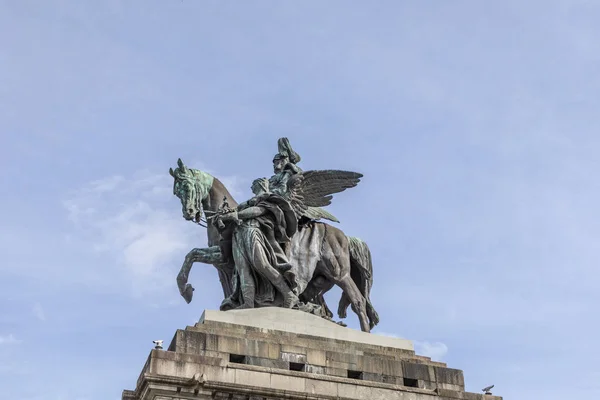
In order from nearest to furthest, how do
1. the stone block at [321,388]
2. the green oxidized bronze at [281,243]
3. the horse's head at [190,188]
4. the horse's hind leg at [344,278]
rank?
the stone block at [321,388], the green oxidized bronze at [281,243], the horse's head at [190,188], the horse's hind leg at [344,278]

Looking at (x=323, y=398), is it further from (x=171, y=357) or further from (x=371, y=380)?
(x=171, y=357)

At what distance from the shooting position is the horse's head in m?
27.6

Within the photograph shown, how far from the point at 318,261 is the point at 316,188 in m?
2.57

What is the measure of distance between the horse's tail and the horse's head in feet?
16.6

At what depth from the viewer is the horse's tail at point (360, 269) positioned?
29.3 metres

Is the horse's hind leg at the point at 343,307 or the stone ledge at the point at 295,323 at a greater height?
the horse's hind leg at the point at 343,307

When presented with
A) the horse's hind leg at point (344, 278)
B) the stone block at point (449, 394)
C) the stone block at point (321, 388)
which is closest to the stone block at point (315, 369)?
the stone block at point (321, 388)

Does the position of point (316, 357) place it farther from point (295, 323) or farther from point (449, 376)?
point (449, 376)

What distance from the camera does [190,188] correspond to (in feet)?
90.8

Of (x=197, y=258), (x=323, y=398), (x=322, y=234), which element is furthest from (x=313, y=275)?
(x=323, y=398)

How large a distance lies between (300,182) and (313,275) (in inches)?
118

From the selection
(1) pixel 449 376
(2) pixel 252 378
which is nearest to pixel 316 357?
(2) pixel 252 378

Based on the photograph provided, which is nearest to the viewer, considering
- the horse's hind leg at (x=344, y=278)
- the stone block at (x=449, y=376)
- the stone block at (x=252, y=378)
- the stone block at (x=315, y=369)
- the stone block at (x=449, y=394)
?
the stone block at (x=252, y=378)

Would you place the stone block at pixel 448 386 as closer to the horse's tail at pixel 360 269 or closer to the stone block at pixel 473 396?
the stone block at pixel 473 396
